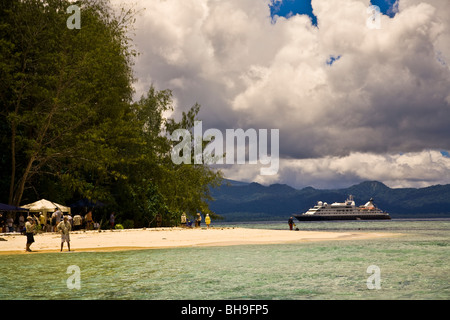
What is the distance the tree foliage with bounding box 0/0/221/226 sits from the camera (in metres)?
44.8

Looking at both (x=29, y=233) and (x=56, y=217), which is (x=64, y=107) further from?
(x=29, y=233)

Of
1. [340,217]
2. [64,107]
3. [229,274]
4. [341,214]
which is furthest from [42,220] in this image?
[341,214]

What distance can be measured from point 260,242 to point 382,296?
24.4 m

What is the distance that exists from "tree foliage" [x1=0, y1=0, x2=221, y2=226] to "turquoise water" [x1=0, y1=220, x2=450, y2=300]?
17.4m

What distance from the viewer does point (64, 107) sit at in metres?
45.7

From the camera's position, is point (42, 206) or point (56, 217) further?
point (42, 206)

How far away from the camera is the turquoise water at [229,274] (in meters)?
17.5

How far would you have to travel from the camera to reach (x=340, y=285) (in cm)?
1888

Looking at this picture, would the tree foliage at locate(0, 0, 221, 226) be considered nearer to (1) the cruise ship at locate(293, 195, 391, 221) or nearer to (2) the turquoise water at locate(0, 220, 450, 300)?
(2) the turquoise water at locate(0, 220, 450, 300)

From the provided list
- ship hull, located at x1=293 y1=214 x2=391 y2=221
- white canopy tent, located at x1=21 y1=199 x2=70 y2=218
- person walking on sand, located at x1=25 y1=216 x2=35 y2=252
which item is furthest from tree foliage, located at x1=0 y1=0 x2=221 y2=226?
ship hull, located at x1=293 y1=214 x2=391 y2=221

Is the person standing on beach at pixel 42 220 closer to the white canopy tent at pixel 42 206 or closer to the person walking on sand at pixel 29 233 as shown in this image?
the white canopy tent at pixel 42 206

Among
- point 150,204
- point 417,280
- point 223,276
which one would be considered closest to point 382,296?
point 417,280

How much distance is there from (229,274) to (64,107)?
28.9 meters
